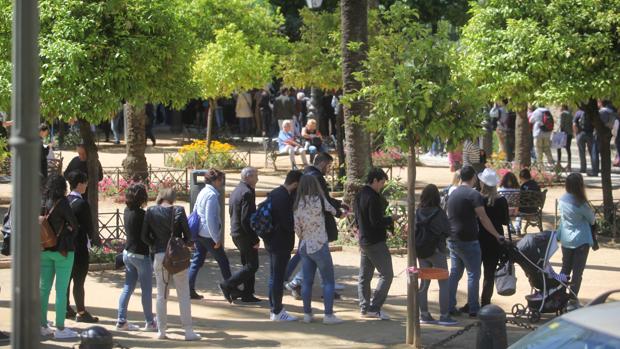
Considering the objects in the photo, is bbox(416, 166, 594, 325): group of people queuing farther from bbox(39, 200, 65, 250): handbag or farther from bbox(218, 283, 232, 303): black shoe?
bbox(39, 200, 65, 250): handbag

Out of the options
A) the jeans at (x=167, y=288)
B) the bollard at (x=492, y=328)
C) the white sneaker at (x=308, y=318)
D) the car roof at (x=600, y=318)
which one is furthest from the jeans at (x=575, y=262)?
the car roof at (x=600, y=318)

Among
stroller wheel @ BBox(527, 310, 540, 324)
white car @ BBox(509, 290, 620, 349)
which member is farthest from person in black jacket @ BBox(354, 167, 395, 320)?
white car @ BBox(509, 290, 620, 349)

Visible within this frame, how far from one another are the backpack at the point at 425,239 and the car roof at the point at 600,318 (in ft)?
15.7

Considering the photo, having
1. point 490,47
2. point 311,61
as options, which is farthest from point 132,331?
point 311,61

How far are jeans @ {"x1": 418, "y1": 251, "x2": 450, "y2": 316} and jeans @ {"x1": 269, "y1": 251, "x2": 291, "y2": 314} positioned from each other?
4.63 feet

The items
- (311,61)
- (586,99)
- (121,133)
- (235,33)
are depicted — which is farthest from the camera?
(121,133)

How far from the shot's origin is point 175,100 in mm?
14219

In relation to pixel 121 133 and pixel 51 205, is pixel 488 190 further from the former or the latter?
pixel 121 133

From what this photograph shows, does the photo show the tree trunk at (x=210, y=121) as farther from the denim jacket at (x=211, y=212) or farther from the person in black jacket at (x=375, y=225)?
the person in black jacket at (x=375, y=225)

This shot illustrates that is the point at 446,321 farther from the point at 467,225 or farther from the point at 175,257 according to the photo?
the point at 175,257

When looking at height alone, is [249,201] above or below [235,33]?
below

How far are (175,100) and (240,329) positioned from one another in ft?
12.8

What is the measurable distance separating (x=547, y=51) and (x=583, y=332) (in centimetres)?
1017

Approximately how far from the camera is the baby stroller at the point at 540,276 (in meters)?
11.8
